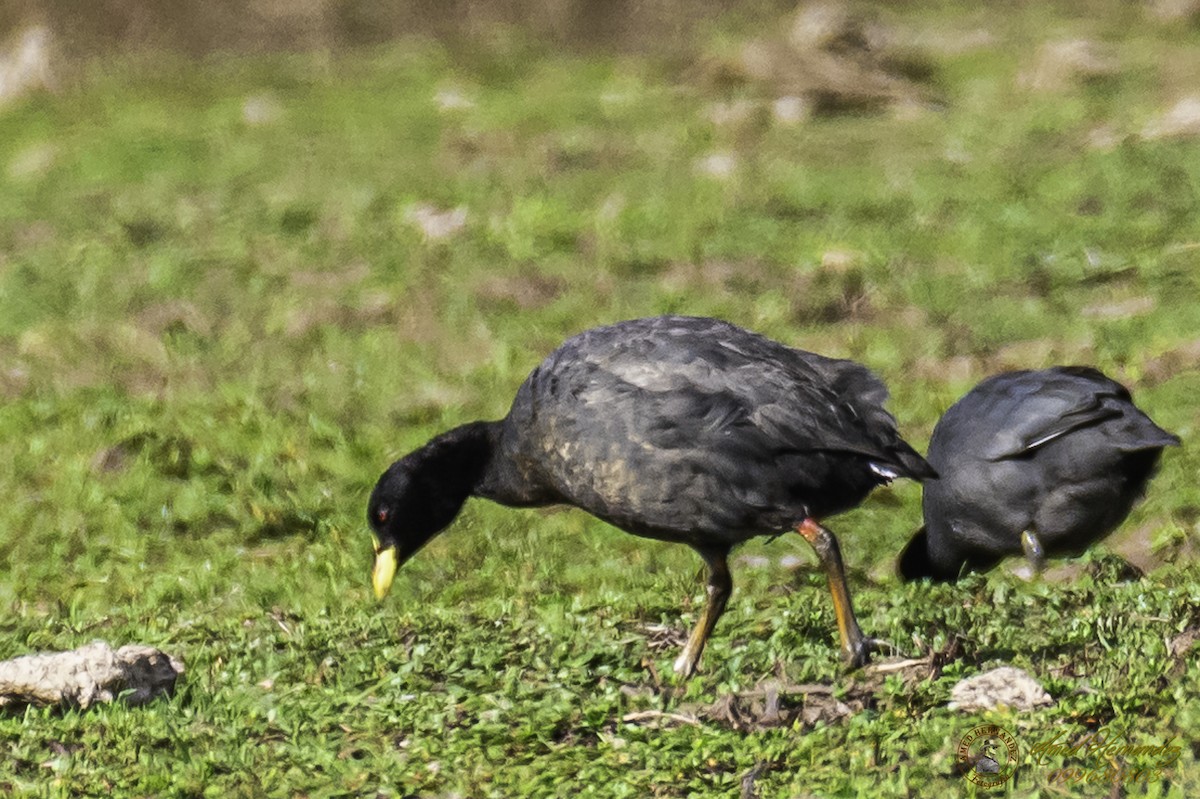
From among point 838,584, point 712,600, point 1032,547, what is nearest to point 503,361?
point 712,600

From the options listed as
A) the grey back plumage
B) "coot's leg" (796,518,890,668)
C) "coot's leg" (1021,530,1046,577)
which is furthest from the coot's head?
"coot's leg" (1021,530,1046,577)

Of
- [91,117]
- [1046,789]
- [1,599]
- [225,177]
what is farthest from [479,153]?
[1046,789]

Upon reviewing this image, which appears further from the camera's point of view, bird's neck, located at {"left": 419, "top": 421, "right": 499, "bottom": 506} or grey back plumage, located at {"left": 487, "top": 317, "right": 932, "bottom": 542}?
bird's neck, located at {"left": 419, "top": 421, "right": 499, "bottom": 506}

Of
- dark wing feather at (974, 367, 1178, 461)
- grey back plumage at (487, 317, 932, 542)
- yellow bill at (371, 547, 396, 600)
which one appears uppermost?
grey back plumage at (487, 317, 932, 542)

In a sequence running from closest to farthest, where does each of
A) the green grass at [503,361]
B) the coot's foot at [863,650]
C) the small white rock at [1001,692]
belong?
1. the small white rock at [1001,692]
2. the green grass at [503,361]
3. the coot's foot at [863,650]

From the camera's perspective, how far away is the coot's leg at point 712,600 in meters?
6.22

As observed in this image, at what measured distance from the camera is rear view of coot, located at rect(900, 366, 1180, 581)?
6.29 metres

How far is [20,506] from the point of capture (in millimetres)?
8586

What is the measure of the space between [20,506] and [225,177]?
514 centimetres

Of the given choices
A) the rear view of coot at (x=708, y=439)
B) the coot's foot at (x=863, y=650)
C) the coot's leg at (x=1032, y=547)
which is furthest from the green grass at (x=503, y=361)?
the rear view of coot at (x=708, y=439)

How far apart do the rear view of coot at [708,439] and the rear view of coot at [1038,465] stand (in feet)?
1.27

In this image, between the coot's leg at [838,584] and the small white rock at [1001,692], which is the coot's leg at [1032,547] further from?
the small white rock at [1001,692]

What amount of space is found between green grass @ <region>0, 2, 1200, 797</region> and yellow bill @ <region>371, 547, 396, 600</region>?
163 mm

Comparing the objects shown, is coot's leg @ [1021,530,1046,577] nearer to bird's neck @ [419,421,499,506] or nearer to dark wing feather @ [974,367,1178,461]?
dark wing feather @ [974,367,1178,461]
